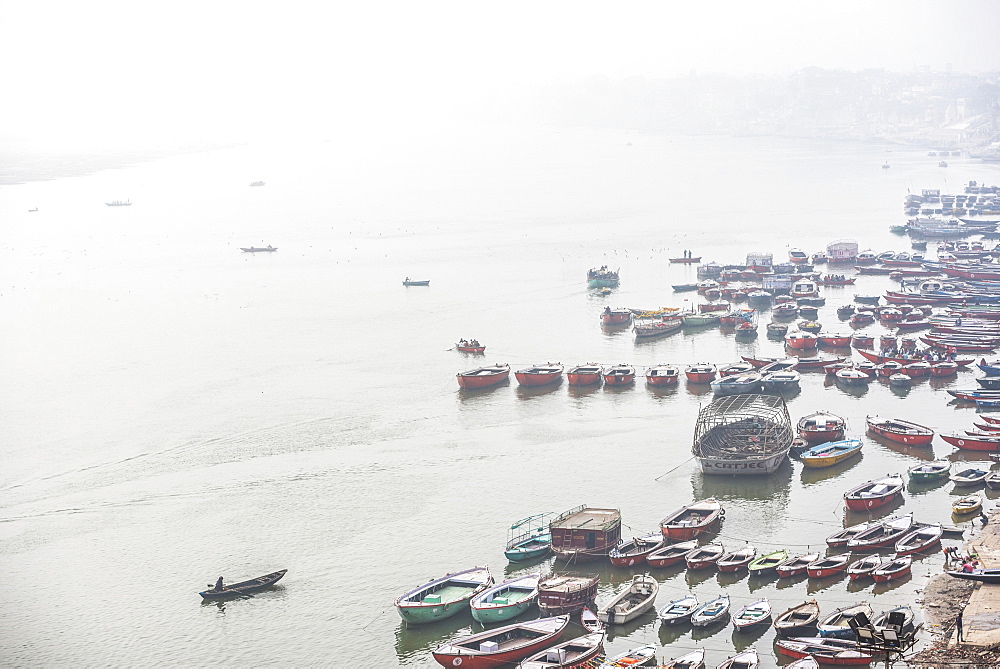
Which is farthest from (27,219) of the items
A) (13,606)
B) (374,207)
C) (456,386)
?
(13,606)

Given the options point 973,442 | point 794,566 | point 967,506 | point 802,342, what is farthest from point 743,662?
point 802,342

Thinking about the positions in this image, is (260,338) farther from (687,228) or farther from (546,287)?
(687,228)

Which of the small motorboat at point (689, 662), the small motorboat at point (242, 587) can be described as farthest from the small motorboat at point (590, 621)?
the small motorboat at point (242, 587)

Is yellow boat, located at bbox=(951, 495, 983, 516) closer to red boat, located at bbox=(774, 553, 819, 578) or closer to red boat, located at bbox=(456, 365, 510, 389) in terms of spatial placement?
red boat, located at bbox=(774, 553, 819, 578)

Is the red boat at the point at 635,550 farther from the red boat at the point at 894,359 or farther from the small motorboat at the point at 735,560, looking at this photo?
the red boat at the point at 894,359

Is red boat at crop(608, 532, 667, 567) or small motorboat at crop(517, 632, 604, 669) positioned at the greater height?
red boat at crop(608, 532, 667, 567)

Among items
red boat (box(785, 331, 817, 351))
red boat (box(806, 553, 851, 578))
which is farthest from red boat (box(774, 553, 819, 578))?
red boat (box(785, 331, 817, 351))

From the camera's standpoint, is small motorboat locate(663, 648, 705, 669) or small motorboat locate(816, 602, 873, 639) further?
small motorboat locate(816, 602, 873, 639)

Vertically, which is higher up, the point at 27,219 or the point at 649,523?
the point at 27,219
